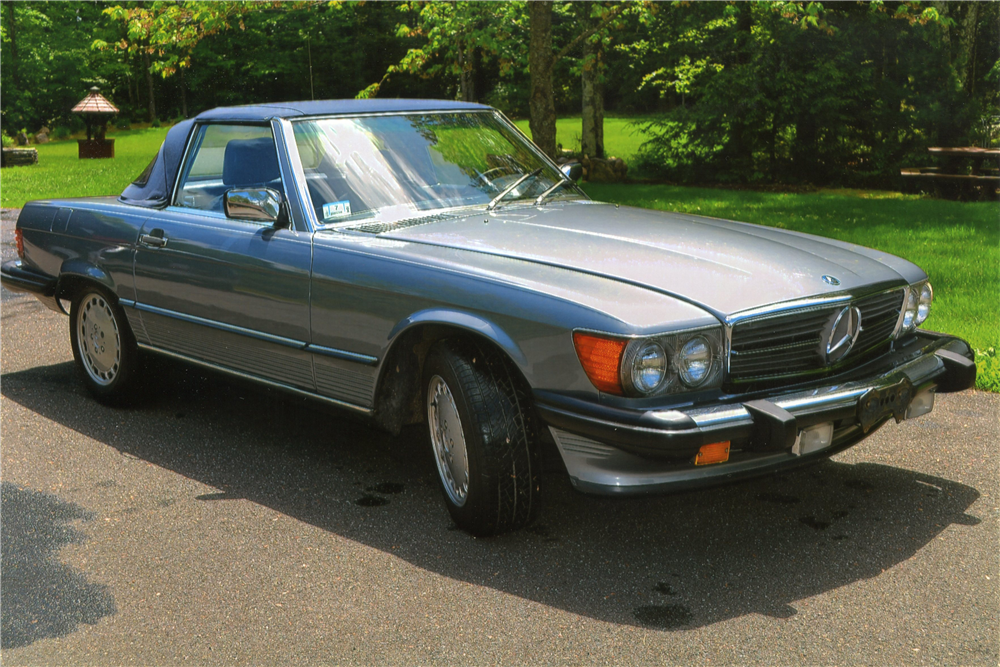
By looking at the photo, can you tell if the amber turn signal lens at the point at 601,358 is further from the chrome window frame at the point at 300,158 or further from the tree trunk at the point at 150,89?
the tree trunk at the point at 150,89

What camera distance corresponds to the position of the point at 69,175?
77.3ft

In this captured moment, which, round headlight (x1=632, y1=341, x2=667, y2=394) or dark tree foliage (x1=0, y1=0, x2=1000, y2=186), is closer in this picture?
round headlight (x1=632, y1=341, x2=667, y2=394)

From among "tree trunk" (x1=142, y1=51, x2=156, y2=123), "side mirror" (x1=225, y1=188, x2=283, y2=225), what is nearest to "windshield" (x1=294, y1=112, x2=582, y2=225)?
"side mirror" (x1=225, y1=188, x2=283, y2=225)

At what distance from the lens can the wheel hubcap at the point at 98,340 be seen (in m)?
5.73

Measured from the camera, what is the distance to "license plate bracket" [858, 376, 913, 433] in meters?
3.60

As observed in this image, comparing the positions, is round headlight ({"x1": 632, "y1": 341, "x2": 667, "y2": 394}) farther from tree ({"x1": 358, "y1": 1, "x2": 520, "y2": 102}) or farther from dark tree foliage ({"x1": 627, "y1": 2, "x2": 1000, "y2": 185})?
→ dark tree foliage ({"x1": 627, "y1": 2, "x2": 1000, "y2": 185})

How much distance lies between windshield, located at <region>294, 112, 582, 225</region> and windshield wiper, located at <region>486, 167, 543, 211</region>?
12 millimetres

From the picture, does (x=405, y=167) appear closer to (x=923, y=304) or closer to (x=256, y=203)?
(x=256, y=203)

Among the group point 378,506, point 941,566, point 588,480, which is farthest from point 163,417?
point 941,566

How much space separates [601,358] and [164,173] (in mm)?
3161

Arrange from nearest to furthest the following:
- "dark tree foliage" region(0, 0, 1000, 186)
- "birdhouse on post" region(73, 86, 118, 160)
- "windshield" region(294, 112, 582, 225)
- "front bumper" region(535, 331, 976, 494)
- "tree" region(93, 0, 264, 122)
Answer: "front bumper" region(535, 331, 976, 494), "windshield" region(294, 112, 582, 225), "tree" region(93, 0, 264, 122), "dark tree foliage" region(0, 0, 1000, 186), "birdhouse on post" region(73, 86, 118, 160)

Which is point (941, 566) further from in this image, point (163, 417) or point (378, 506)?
point (163, 417)

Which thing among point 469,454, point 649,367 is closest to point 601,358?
point 649,367

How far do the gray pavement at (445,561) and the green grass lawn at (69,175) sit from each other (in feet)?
33.8
